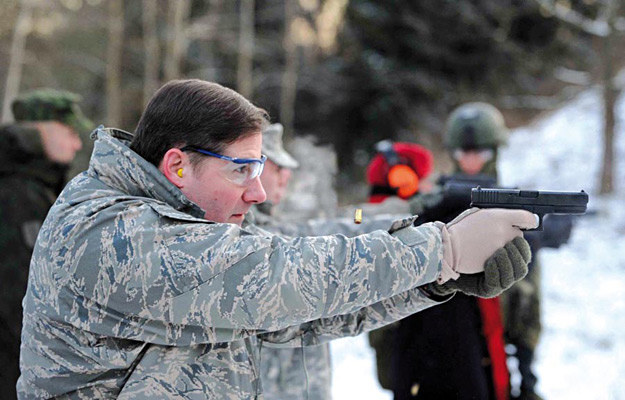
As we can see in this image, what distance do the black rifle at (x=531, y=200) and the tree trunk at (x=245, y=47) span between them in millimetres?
14442

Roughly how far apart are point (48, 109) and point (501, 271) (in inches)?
130

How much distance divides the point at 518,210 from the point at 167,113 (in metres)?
0.99

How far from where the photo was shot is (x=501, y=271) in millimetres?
1597

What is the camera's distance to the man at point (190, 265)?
1.42m

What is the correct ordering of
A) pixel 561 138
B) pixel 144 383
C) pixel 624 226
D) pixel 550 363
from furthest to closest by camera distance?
pixel 561 138 < pixel 624 226 < pixel 550 363 < pixel 144 383

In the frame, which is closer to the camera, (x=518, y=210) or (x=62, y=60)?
(x=518, y=210)

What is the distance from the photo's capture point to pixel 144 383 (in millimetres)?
1505

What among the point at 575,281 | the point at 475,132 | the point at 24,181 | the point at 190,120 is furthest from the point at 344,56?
the point at 190,120

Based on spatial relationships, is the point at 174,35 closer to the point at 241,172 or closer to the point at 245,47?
the point at 245,47

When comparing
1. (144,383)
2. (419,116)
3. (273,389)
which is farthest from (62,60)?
(144,383)

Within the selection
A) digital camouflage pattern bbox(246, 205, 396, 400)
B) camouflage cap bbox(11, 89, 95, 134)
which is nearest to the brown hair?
digital camouflage pattern bbox(246, 205, 396, 400)

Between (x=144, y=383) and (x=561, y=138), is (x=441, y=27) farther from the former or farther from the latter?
(x=144, y=383)

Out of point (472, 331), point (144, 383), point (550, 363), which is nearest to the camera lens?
point (144, 383)

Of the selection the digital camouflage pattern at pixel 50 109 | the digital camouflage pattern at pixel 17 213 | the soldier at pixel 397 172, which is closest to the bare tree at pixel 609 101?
the soldier at pixel 397 172
